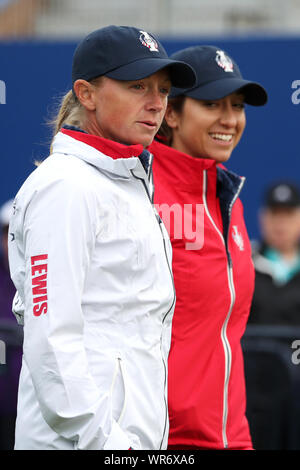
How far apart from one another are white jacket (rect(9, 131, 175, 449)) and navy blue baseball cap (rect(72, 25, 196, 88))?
195mm

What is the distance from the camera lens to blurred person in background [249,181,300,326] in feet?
18.2

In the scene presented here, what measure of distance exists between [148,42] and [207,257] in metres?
0.89

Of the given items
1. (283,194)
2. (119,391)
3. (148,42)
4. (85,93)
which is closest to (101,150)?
(85,93)

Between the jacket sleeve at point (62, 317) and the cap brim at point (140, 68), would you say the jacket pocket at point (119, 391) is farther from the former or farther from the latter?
the cap brim at point (140, 68)

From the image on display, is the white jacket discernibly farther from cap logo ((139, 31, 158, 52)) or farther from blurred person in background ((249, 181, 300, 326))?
blurred person in background ((249, 181, 300, 326))

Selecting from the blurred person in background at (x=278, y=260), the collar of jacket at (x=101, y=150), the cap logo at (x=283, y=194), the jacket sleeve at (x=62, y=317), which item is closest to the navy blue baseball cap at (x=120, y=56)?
the collar of jacket at (x=101, y=150)

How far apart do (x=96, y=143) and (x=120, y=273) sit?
374 mm

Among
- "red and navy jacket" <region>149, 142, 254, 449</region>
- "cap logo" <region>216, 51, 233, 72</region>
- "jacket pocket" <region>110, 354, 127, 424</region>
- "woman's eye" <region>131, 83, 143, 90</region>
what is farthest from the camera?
"cap logo" <region>216, 51, 233, 72</region>

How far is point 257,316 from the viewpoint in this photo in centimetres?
557

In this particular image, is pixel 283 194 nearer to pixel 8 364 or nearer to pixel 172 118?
pixel 8 364

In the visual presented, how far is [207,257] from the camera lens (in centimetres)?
320

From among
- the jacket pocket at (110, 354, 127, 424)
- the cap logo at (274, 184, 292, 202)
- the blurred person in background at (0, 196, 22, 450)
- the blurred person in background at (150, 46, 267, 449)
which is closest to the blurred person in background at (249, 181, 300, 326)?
the cap logo at (274, 184, 292, 202)

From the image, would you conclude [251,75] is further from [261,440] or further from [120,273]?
[120,273]
